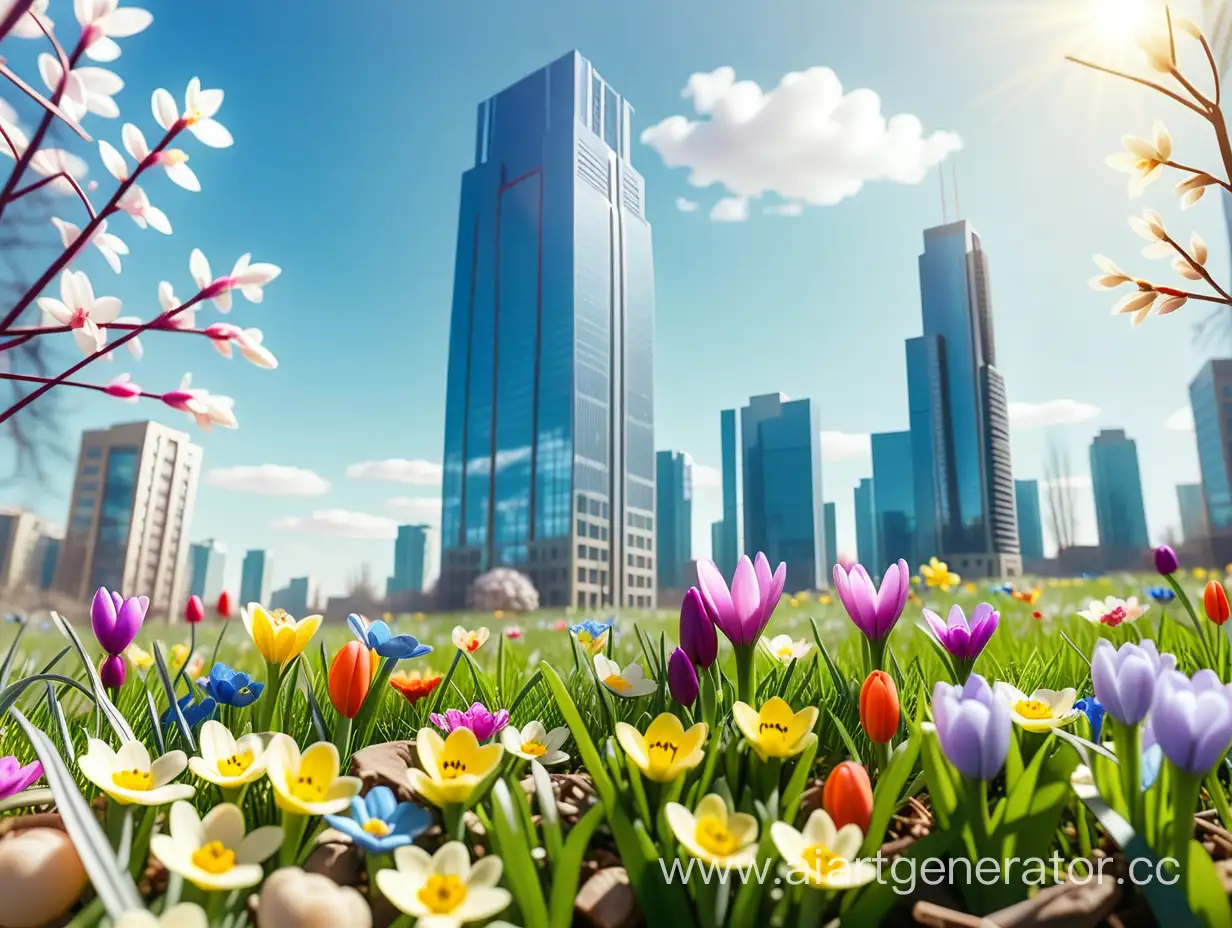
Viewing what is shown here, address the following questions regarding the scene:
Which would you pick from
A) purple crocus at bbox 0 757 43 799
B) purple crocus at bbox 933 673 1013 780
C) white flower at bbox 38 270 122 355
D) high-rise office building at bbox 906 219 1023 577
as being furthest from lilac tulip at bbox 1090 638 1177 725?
high-rise office building at bbox 906 219 1023 577

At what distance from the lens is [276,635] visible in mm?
951

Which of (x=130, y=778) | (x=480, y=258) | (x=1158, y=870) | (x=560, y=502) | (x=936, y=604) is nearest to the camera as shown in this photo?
(x=1158, y=870)

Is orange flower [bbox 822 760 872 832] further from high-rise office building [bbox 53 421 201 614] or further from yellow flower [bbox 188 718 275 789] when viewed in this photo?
high-rise office building [bbox 53 421 201 614]

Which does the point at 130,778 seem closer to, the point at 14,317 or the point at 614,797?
the point at 614,797

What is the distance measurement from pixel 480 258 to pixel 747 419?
35.5m

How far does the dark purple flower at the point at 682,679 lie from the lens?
2.85 ft

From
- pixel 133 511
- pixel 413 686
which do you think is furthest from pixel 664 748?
pixel 133 511

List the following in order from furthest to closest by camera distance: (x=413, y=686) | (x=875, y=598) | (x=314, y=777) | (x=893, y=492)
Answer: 1. (x=893, y=492)
2. (x=413, y=686)
3. (x=875, y=598)
4. (x=314, y=777)

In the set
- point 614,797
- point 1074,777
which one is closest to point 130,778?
point 614,797

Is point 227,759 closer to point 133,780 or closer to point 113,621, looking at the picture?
point 133,780

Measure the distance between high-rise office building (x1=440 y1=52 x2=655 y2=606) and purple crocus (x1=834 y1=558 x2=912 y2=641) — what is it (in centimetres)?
5101

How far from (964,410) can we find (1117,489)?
88.3ft

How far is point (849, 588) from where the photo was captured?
1005 millimetres

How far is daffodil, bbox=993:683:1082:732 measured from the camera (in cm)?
80
